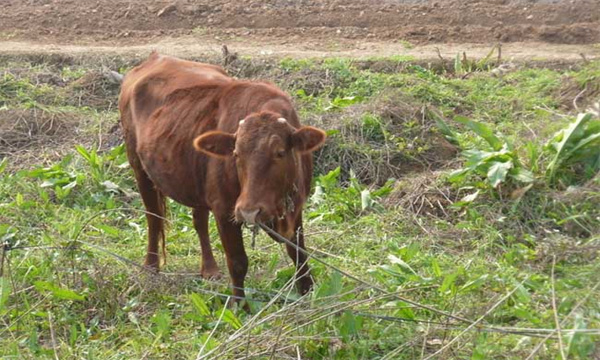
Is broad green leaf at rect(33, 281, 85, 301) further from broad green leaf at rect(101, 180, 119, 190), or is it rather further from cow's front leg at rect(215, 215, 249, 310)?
broad green leaf at rect(101, 180, 119, 190)

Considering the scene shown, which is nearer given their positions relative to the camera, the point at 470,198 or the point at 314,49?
the point at 470,198

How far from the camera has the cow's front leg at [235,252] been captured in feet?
23.1

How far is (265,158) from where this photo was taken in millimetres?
6398

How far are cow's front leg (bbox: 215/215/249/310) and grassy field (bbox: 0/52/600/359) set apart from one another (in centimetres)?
19

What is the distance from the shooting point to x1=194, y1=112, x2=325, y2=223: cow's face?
637 cm

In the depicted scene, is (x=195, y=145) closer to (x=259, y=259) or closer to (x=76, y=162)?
(x=259, y=259)

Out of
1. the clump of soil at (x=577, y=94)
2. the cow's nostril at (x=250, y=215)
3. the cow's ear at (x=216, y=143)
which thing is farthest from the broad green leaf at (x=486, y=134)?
the cow's nostril at (x=250, y=215)

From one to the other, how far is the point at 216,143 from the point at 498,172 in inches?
108

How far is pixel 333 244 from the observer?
821 centimetres

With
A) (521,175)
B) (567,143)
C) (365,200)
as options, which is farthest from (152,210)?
(567,143)

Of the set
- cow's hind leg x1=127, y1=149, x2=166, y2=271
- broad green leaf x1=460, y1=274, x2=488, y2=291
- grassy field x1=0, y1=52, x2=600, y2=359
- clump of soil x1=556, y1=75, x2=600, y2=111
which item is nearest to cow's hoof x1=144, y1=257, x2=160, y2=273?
cow's hind leg x1=127, y1=149, x2=166, y2=271

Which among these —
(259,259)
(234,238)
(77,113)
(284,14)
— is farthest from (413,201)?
(284,14)

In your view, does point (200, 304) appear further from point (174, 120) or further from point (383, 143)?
point (383, 143)

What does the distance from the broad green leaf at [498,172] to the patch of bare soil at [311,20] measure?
644 cm
